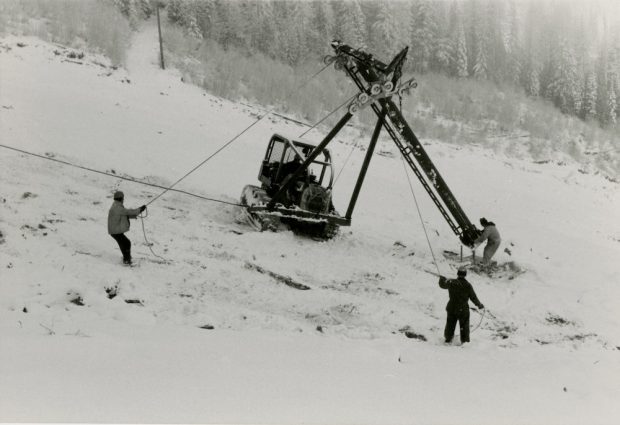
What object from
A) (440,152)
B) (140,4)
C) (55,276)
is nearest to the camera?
(55,276)

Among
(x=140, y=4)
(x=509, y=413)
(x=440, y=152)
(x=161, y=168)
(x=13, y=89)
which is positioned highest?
(x=140, y=4)

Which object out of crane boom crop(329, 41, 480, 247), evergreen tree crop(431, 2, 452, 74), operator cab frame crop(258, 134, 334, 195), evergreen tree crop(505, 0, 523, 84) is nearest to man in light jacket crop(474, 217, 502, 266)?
crane boom crop(329, 41, 480, 247)

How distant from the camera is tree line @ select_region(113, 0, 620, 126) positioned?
127ft

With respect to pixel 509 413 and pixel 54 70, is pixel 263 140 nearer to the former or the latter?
pixel 54 70

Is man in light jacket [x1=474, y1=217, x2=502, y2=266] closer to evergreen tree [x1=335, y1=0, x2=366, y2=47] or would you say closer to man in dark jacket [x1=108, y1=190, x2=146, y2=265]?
man in dark jacket [x1=108, y1=190, x2=146, y2=265]

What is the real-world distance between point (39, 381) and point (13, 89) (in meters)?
17.9

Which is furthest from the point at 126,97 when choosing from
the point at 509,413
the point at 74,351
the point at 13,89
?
the point at 509,413

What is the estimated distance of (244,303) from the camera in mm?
8148

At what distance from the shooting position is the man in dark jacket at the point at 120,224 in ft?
29.0

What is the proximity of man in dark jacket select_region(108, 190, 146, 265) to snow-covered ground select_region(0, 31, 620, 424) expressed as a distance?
13.8 inches

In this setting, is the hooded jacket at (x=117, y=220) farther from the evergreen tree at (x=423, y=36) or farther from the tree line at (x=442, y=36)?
the evergreen tree at (x=423, y=36)

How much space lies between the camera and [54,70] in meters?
21.8

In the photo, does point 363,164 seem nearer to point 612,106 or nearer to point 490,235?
point 490,235

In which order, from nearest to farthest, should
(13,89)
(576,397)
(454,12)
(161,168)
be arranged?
(576,397)
(161,168)
(13,89)
(454,12)
